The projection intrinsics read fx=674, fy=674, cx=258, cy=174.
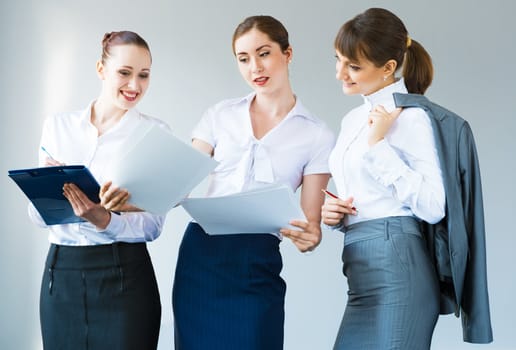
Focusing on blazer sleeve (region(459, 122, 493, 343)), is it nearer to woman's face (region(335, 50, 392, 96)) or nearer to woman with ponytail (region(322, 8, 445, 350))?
woman with ponytail (region(322, 8, 445, 350))

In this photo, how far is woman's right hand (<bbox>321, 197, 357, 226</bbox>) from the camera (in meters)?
1.90

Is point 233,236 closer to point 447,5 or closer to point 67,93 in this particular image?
point 67,93

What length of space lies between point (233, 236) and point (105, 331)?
1.69ft

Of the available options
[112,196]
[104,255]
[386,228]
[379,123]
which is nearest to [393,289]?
[386,228]

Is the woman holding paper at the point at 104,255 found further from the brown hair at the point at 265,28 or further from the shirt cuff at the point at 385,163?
the shirt cuff at the point at 385,163

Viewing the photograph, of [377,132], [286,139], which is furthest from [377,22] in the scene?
[286,139]

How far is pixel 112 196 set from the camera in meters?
1.92

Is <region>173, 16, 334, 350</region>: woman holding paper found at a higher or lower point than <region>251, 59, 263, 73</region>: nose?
lower

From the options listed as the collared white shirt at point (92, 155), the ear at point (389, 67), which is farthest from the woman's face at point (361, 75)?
the collared white shirt at point (92, 155)

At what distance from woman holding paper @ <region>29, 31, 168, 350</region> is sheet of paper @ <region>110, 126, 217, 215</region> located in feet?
0.65

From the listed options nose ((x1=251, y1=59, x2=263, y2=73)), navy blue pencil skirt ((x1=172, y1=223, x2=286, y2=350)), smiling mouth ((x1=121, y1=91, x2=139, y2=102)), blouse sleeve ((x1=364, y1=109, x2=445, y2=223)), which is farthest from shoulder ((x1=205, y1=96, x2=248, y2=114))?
blouse sleeve ((x1=364, y1=109, x2=445, y2=223))

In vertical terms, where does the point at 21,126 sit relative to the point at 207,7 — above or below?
below

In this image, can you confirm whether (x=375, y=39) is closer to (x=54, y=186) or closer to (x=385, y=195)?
(x=385, y=195)

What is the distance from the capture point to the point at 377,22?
1890 mm
